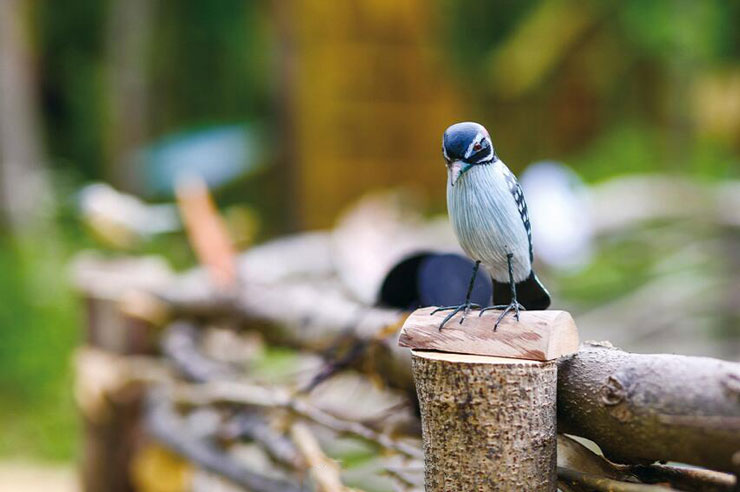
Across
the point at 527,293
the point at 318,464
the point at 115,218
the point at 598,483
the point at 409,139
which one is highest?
the point at 409,139

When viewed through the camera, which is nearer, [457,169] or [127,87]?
[457,169]

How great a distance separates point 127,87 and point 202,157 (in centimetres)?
120

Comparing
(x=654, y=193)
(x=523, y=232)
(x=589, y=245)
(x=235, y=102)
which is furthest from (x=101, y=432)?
(x=235, y=102)

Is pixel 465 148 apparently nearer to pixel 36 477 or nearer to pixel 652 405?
pixel 652 405

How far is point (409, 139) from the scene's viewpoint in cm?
866

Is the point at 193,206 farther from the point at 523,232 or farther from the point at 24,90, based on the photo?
the point at 24,90

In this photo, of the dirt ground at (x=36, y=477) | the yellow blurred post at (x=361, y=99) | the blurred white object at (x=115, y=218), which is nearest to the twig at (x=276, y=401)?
the blurred white object at (x=115, y=218)

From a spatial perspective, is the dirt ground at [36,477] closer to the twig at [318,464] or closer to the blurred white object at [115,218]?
the blurred white object at [115,218]

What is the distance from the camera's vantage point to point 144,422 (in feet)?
9.86

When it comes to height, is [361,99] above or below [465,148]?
above

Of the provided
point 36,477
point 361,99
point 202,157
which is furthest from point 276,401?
point 202,157

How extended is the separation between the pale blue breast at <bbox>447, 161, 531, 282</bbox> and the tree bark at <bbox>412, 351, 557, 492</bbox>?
165mm

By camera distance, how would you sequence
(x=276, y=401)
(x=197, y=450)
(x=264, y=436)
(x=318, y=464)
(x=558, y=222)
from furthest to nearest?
(x=558, y=222) < (x=197, y=450) < (x=264, y=436) < (x=276, y=401) < (x=318, y=464)

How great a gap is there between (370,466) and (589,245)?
11.4 feet
